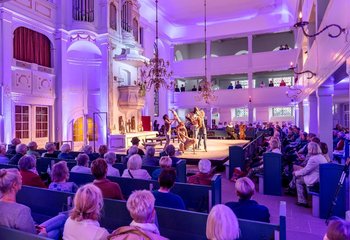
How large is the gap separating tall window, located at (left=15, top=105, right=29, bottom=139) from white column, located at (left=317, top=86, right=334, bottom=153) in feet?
30.7

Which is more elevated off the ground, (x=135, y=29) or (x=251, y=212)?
(x=135, y=29)

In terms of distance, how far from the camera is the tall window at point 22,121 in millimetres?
10484

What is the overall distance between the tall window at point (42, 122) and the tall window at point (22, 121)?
497mm

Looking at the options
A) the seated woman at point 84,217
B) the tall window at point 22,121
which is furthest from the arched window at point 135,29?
the seated woman at point 84,217

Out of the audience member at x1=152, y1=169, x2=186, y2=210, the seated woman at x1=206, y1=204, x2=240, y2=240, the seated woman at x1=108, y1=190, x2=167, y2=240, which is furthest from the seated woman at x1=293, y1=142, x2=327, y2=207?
the seated woman at x1=108, y1=190, x2=167, y2=240

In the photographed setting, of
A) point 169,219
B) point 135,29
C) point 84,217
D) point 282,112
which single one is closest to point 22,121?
point 135,29

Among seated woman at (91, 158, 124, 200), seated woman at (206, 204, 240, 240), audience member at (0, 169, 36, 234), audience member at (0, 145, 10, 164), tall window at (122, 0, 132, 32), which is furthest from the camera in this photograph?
tall window at (122, 0, 132, 32)

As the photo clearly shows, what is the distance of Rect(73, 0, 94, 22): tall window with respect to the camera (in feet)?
42.6

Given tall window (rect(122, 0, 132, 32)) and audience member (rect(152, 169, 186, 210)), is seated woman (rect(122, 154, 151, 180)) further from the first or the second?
tall window (rect(122, 0, 132, 32))

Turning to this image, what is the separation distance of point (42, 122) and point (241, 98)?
13245 mm

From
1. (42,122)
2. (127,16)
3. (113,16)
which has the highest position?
(127,16)

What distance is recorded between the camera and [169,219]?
106 inches

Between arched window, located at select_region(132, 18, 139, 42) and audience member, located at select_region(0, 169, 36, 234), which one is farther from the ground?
arched window, located at select_region(132, 18, 139, 42)

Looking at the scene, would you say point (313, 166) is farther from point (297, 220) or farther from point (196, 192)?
point (196, 192)
